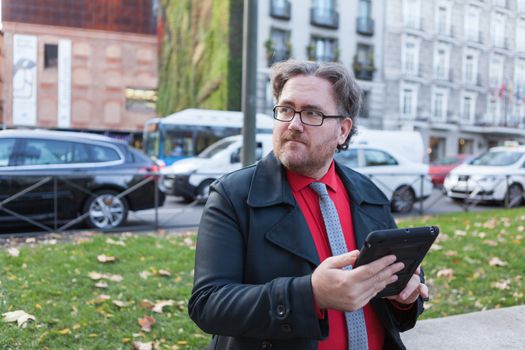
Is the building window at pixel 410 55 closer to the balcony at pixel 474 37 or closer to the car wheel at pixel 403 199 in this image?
the balcony at pixel 474 37

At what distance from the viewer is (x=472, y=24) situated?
3388 centimetres

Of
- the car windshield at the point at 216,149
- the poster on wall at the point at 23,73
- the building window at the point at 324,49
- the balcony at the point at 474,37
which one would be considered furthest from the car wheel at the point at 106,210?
the balcony at the point at 474,37

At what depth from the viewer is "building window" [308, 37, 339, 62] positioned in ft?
98.4

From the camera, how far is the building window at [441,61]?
116 feet

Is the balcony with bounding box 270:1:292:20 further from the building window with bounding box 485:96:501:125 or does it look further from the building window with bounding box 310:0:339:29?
the building window with bounding box 485:96:501:125

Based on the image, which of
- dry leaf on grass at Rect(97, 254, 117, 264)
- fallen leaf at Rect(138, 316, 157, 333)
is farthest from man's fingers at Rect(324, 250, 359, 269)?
dry leaf on grass at Rect(97, 254, 117, 264)

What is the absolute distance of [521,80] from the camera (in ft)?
99.0

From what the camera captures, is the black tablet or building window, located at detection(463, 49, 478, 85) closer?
the black tablet

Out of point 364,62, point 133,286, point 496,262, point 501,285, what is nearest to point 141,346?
point 133,286

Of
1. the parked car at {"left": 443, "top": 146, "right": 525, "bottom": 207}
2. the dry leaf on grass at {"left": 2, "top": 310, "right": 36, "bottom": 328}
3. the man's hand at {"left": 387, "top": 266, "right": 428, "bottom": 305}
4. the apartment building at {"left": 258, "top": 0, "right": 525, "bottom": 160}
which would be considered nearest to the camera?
the man's hand at {"left": 387, "top": 266, "right": 428, "bottom": 305}

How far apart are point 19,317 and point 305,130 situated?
105 inches

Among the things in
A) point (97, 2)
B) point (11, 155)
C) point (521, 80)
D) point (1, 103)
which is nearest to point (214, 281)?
point (1, 103)

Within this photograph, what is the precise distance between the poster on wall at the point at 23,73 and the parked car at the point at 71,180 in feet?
4.92

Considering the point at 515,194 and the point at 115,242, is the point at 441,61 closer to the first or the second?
the point at 515,194
